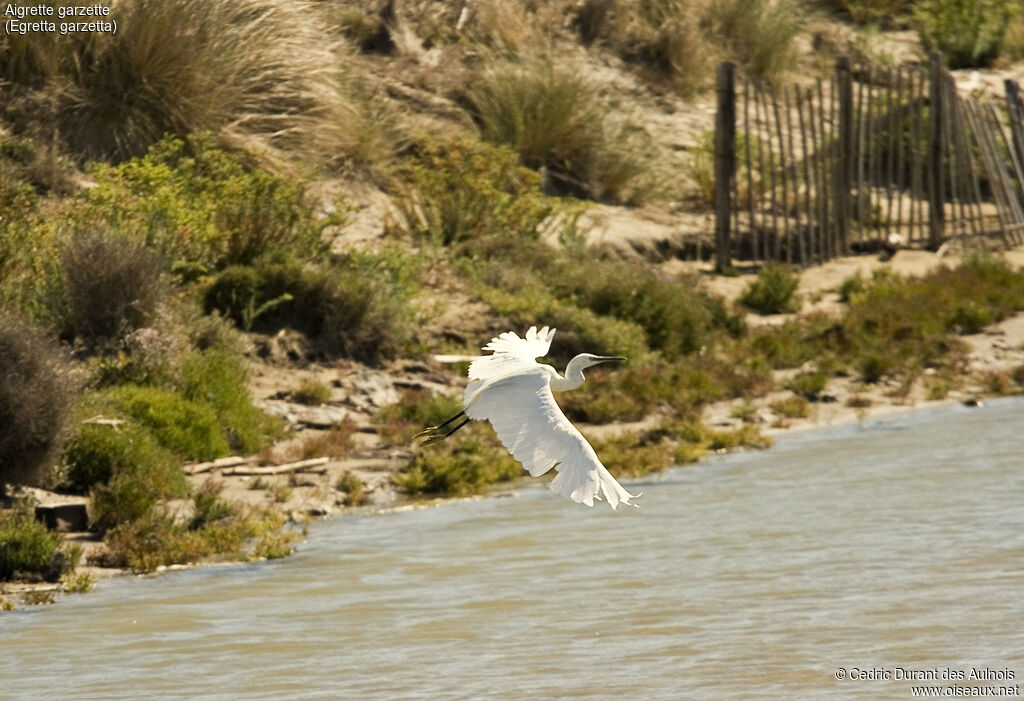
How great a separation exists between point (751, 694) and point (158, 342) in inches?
221

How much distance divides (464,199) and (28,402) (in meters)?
7.37

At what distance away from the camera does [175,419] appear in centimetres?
1033

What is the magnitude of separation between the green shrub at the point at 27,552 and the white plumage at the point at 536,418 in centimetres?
274

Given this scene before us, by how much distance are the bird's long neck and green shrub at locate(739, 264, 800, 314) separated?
8.58 metres

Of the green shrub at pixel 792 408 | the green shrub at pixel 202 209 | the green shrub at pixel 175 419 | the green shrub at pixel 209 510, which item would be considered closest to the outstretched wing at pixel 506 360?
the green shrub at pixel 209 510

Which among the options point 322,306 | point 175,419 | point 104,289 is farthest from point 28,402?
point 322,306

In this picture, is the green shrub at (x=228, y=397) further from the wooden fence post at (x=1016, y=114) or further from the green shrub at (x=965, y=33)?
the green shrub at (x=965, y=33)

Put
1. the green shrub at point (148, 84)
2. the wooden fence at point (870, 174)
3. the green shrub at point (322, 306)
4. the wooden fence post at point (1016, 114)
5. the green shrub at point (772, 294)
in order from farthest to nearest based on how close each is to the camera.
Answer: the wooden fence post at point (1016, 114) → the wooden fence at point (870, 174) → the green shrub at point (772, 294) → the green shrub at point (148, 84) → the green shrub at point (322, 306)

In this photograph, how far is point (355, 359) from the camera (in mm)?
12719

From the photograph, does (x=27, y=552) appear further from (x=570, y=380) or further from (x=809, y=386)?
(x=809, y=386)

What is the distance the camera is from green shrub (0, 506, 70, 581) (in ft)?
27.3

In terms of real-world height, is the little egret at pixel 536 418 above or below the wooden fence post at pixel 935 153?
above

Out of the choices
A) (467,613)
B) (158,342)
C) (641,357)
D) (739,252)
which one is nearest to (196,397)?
(158,342)

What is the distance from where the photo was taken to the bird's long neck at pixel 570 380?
289 inches
